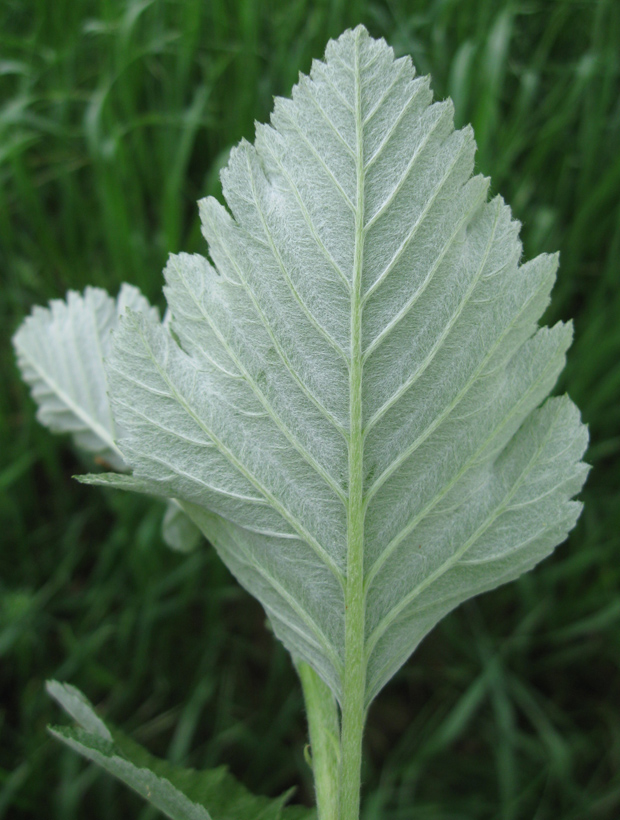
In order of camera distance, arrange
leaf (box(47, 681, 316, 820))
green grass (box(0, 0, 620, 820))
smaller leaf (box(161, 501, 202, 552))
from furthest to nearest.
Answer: green grass (box(0, 0, 620, 820)) → smaller leaf (box(161, 501, 202, 552)) → leaf (box(47, 681, 316, 820))

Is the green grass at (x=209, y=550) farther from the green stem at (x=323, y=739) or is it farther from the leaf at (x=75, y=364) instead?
the green stem at (x=323, y=739)

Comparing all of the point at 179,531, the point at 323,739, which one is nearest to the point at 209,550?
the point at 179,531

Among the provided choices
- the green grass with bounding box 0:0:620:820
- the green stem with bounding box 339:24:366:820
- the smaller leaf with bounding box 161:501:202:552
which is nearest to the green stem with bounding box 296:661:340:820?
the green stem with bounding box 339:24:366:820

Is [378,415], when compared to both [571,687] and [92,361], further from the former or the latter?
[571,687]

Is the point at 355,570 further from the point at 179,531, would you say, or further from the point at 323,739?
the point at 179,531

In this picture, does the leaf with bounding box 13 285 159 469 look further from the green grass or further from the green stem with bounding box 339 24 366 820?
the green grass

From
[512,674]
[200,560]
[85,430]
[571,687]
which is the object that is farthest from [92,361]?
[571,687]

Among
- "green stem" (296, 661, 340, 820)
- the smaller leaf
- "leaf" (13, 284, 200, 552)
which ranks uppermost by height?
"leaf" (13, 284, 200, 552)
